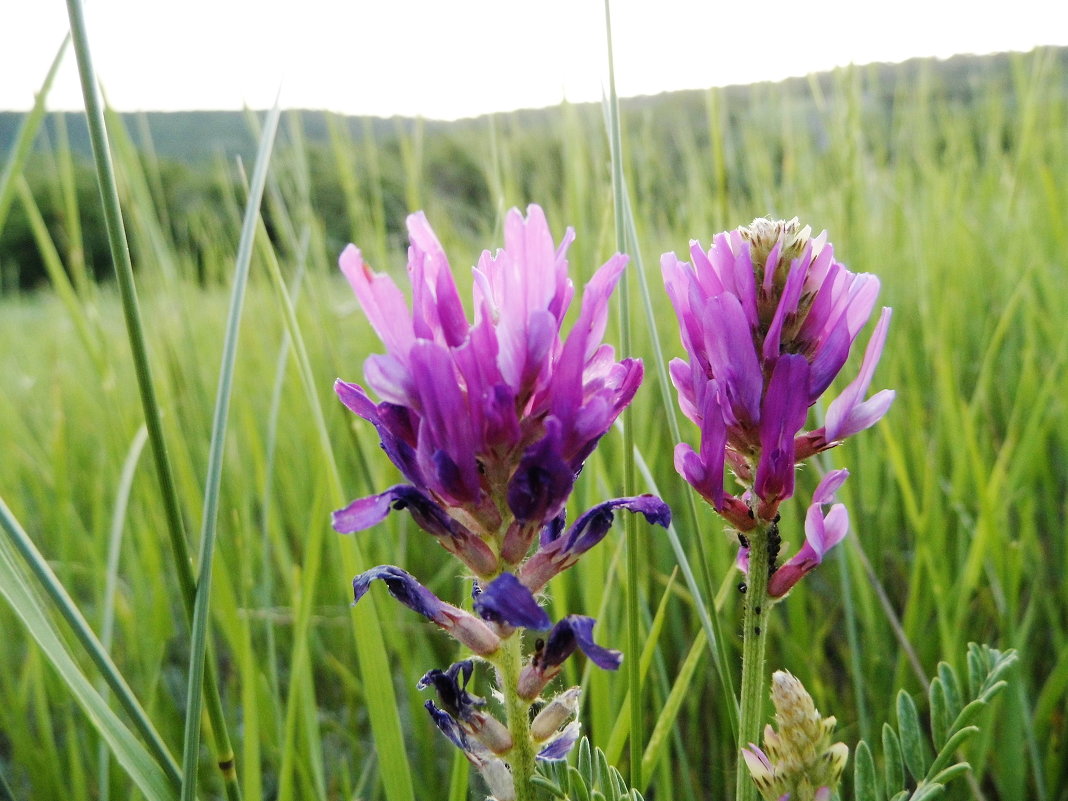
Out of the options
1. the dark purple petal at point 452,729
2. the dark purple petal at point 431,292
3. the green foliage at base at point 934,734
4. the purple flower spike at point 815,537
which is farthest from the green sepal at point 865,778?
the dark purple petal at point 431,292

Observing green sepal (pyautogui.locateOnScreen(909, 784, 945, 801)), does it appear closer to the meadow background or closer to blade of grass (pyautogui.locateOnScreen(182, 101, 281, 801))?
the meadow background

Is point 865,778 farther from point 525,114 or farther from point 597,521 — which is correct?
point 525,114

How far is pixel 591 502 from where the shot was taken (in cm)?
97

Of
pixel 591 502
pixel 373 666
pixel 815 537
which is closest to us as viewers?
pixel 815 537

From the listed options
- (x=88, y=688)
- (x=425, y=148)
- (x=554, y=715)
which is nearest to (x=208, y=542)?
(x=88, y=688)

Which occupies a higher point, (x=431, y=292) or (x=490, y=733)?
(x=431, y=292)

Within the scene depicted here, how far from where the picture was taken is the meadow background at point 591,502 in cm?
89

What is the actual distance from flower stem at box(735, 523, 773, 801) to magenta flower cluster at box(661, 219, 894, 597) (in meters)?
0.01

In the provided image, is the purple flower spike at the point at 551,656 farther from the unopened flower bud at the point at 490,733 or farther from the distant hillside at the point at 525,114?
the distant hillside at the point at 525,114

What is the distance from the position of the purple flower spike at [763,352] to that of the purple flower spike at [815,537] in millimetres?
25

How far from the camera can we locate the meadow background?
2.93 ft

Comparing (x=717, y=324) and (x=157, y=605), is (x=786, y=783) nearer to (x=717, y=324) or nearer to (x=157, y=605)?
(x=717, y=324)

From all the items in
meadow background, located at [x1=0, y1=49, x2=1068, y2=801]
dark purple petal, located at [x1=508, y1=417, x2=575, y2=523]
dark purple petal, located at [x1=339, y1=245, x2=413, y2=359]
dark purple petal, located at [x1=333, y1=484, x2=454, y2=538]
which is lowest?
meadow background, located at [x1=0, y1=49, x2=1068, y2=801]

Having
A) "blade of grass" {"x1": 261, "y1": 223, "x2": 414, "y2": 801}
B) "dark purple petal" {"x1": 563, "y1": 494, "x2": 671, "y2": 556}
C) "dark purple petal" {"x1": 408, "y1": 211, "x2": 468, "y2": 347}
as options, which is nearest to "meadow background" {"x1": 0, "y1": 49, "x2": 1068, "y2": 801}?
"blade of grass" {"x1": 261, "y1": 223, "x2": 414, "y2": 801}
